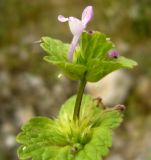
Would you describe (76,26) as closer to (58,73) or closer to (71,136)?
(71,136)

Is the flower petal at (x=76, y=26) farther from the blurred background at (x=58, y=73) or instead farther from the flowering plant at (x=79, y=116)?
the blurred background at (x=58, y=73)

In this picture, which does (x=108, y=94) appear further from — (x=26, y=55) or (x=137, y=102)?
(x=26, y=55)

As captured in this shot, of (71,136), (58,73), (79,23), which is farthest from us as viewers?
(58,73)

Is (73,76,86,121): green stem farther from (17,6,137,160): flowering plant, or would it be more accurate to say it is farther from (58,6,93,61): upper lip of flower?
(58,6,93,61): upper lip of flower

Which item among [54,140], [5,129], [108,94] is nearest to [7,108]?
[5,129]

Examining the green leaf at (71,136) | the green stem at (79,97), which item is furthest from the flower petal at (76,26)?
the green leaf at (71,136)

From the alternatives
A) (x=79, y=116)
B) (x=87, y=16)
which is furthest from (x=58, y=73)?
(x=87, y=16)

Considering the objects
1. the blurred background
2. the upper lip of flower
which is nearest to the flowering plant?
the upper lip of flower
